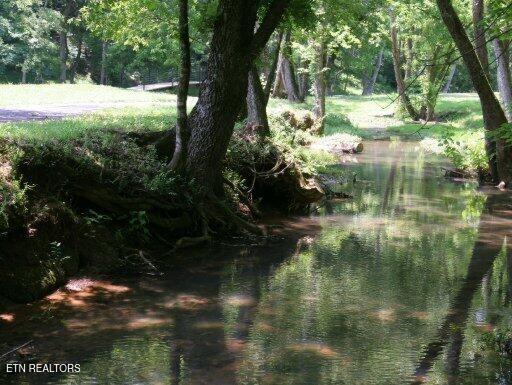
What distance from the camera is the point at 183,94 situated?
452 inches

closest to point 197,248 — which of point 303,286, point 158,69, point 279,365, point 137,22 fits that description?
point 303,286

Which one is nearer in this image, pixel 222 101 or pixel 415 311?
pixel 415 311

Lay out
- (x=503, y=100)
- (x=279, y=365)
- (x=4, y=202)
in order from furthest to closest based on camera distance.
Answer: (x=503, y=100)
(x=4, y=202)
(x=279, y=365)

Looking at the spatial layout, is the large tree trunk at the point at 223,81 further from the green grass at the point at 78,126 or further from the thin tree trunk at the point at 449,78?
the thin tree trunk at the point at 449,78

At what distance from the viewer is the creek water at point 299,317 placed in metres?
6.50

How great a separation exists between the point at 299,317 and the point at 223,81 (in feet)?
17.3

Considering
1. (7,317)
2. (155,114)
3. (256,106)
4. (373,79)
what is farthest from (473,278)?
(373,79)

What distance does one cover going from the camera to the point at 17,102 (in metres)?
20.0

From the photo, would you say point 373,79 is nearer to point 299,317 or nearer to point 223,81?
point 223,81

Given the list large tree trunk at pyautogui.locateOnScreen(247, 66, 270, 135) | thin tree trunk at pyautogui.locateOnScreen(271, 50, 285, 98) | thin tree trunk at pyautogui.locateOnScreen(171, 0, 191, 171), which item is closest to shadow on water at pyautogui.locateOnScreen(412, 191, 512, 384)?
thin tree trunk at pyautogui.locateOnScreen(171, 0, 191, 171)

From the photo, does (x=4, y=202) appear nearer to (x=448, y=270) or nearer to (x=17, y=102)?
(x=448, y=270)

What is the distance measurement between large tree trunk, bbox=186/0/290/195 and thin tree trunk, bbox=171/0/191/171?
6.5 inches

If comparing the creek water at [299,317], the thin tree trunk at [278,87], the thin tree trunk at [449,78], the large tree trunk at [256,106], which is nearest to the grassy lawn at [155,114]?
the large tree trunk at [256,106]

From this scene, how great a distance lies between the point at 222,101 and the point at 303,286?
Result: 408cm
